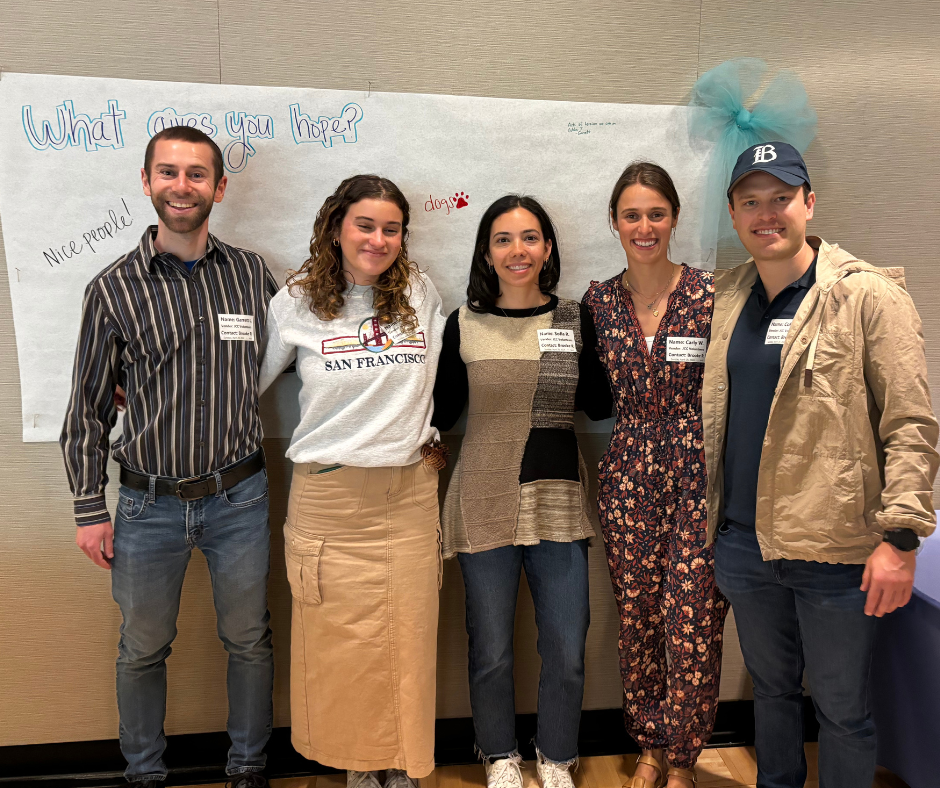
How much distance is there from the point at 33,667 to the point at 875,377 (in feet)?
8.75

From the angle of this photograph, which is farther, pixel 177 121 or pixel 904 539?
pixel 177 121

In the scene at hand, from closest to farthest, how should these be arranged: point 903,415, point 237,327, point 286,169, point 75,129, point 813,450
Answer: point 903,415 < point 813,450 < point 237,327 < point 75,129 < point 286,169

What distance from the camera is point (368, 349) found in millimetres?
1882

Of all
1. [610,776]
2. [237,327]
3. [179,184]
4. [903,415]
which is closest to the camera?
[903,415]

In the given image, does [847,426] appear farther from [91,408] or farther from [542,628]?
[91,408]

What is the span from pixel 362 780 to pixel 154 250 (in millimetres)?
1728

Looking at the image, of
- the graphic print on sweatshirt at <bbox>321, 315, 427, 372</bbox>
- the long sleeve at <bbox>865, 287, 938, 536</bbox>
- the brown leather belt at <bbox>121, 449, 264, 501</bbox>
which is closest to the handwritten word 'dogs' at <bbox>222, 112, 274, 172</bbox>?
the graphic print on sweatshirt at <bbox>321, 315, 427, 372</bbox>

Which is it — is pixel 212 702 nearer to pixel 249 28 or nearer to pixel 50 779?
pixel 50 779

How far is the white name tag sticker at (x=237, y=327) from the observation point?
189 cm

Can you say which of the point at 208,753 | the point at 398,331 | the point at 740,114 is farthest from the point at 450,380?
the point at 208,753

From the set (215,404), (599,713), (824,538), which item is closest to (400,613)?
(215,404)

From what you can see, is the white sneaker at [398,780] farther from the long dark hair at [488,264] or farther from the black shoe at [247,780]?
the long dark hair at [488,264]

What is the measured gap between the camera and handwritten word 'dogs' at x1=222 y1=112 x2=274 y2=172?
6.84ft

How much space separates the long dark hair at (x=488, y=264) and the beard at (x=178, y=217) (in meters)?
0.80
